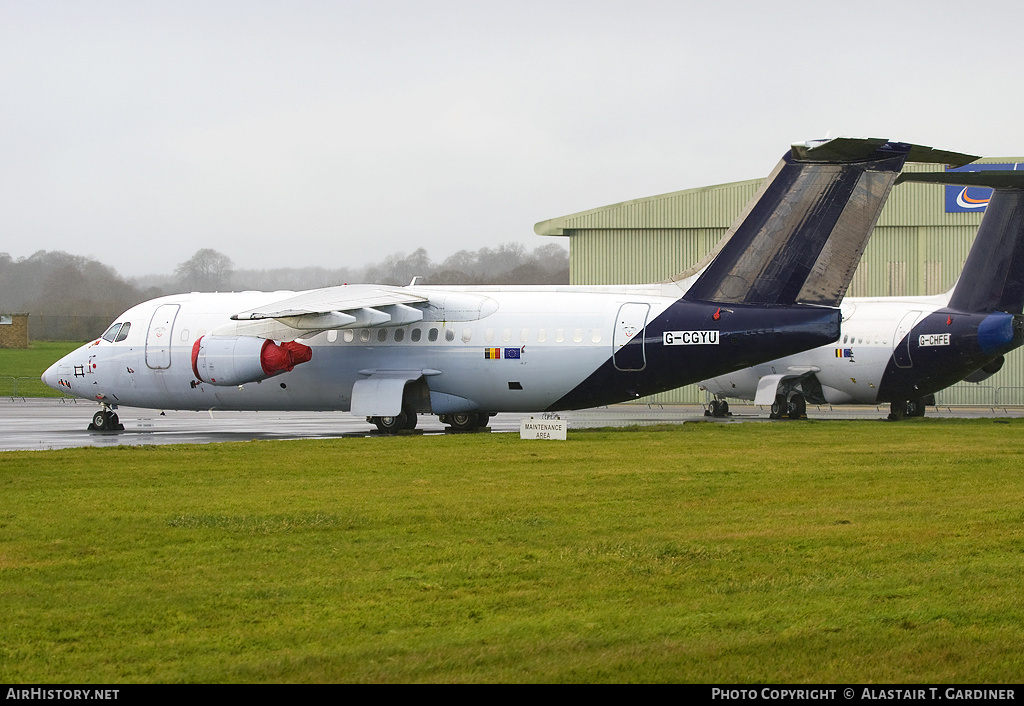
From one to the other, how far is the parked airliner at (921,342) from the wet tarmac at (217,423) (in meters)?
1.34

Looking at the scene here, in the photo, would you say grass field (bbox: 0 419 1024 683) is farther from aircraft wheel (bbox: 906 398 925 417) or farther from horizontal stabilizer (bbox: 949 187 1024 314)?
aircraft wheel (bbox: 906 398 925 417)

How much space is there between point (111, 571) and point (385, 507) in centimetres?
407

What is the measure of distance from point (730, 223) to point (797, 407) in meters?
16.1

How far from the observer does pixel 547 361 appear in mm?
27281

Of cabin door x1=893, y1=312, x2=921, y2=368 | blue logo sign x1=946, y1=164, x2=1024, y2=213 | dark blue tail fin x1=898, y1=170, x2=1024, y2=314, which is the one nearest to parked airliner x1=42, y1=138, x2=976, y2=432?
dark blue tail fin x1=898, y1=170, x2=1024, y2=314

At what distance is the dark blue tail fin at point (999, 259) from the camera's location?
3031cm

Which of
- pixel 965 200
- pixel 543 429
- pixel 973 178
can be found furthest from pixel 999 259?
pixel 965 200

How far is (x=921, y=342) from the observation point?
33.5 metres

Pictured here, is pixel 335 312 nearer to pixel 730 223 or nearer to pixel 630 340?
pixel 630 340

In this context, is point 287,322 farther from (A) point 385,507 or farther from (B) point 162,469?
(A) point 385,507

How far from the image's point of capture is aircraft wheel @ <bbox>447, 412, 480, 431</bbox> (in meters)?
30.1

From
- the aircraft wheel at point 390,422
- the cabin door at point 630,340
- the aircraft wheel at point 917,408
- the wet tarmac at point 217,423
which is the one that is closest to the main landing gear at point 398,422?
the aircraft wheel at point 390,422

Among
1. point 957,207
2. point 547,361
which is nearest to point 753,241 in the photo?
point 547,361

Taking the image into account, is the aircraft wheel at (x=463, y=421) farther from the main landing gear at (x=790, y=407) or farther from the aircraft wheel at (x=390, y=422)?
the main landing gear at (x=790, y=407)
